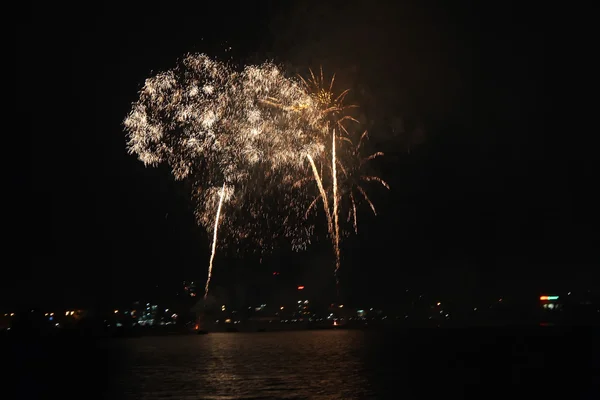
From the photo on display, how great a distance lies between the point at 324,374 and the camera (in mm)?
32500

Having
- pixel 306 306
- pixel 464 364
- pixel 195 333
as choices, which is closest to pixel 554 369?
pixel 464 364

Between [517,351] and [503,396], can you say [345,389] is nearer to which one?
[503,396]

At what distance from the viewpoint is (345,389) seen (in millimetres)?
26781

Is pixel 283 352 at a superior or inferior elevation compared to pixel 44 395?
superior

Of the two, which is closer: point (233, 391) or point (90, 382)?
point (233, 391)

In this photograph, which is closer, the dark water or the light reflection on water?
the dark water

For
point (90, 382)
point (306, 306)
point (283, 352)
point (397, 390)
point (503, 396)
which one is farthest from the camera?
point (306, 306)

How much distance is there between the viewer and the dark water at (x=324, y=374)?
86.7ft

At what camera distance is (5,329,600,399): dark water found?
26.4 meters

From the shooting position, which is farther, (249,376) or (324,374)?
(249,376)

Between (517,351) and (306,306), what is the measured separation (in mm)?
84183

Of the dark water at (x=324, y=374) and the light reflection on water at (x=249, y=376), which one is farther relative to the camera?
the light reflection on water at (x=249, y=376)

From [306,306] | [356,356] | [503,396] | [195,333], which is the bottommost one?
[503,396]

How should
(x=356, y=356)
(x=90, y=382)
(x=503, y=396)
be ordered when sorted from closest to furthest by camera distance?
1. (x=503, y=396)
2. (x=90, y=382)
3. (x=356, y=356)
